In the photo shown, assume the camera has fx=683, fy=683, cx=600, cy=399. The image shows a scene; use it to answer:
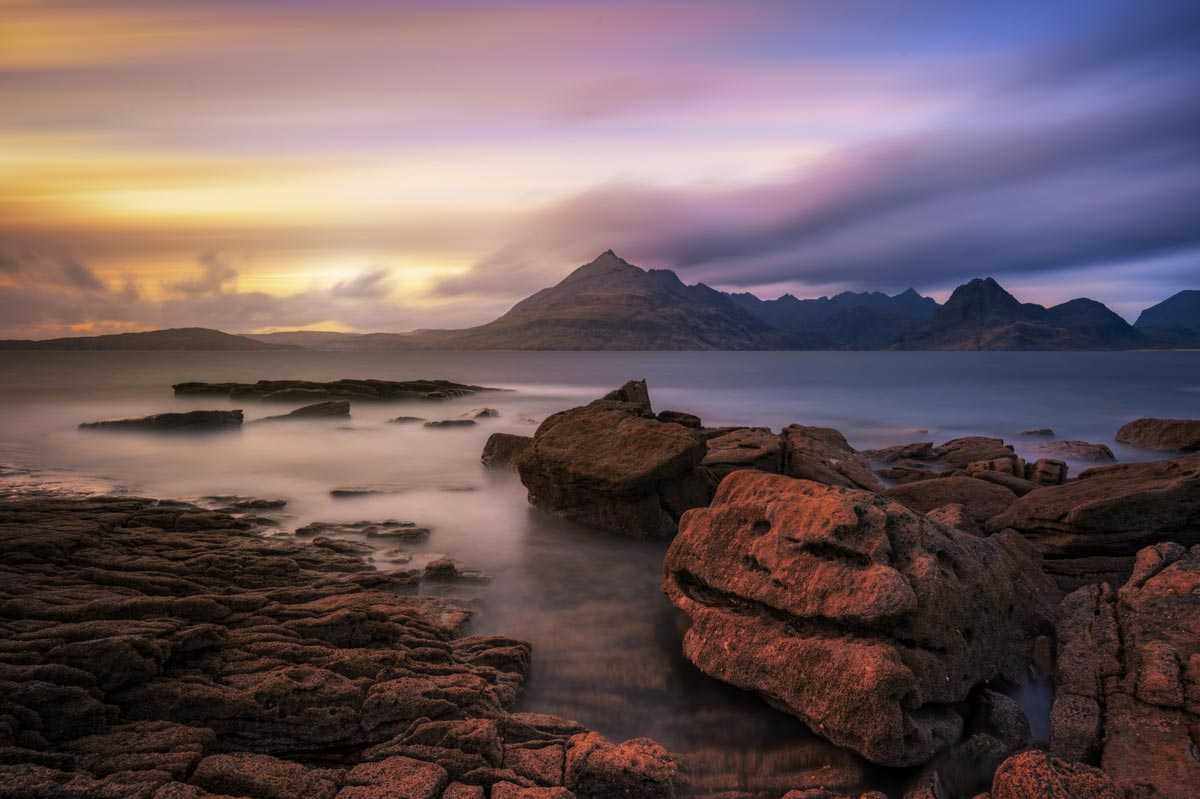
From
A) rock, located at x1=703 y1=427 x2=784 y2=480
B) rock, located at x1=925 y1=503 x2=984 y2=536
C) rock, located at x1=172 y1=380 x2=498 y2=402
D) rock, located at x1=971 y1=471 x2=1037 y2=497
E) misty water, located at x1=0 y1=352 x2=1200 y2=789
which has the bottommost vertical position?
misty water, located at x1=0 y1=352 x2=1200 y2=789

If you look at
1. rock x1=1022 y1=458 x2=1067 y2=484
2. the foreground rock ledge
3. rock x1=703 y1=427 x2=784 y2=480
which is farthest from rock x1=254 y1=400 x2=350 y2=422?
rock x1=1022 y1=458 x2=1067 y2=484

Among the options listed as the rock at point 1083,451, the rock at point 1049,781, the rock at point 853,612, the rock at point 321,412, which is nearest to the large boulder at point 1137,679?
the rock at point 1049,781

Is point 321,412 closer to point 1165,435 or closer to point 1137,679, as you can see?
point 1137,679

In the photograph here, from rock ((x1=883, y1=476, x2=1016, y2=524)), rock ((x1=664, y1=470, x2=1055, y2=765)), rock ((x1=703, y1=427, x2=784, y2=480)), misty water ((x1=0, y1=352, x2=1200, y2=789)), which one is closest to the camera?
rock ((x1=664, y1=470, x2=1055, y2=765))

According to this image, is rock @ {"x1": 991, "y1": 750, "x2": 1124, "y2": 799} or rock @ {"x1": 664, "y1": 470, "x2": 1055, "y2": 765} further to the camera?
rock @ {"x1": 664, "y1": 470, "x2": 1055, "y2": 765}

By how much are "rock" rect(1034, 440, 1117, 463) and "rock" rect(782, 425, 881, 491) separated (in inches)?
376

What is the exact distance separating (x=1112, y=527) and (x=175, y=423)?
29.1m

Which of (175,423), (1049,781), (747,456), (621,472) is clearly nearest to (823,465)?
(747,456)

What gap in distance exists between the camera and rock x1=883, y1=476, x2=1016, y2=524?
1277 centimetres

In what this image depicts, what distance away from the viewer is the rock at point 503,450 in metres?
18.9

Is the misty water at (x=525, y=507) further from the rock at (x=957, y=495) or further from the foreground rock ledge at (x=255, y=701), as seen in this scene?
the rock at (x=957, y=495)

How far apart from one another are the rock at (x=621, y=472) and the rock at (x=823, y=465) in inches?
103

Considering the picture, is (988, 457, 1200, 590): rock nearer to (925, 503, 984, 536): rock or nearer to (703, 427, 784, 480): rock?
(925, 503, 984, 536): rock

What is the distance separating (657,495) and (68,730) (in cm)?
904
